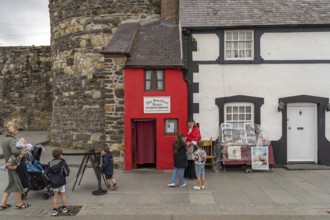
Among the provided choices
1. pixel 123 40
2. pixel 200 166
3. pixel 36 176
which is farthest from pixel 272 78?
pixel 36 176

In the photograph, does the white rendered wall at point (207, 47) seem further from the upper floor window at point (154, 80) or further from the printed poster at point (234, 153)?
the printed poster at point (234, 153)

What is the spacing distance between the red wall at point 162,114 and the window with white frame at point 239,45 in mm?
2102

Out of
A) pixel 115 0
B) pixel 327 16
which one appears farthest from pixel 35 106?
pixel 327 16

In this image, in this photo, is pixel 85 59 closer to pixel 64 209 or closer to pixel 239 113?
pixel 239 113

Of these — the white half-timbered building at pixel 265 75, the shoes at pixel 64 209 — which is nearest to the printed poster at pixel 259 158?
the white half-timbered building at pixel 265 75

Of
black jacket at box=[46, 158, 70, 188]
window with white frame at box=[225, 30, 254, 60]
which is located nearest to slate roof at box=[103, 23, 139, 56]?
window with white frame at box=[225, 30, 254, 60]

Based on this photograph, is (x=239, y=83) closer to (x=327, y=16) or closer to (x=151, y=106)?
(x=151, y=106)

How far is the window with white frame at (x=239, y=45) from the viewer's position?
10812 millimetres

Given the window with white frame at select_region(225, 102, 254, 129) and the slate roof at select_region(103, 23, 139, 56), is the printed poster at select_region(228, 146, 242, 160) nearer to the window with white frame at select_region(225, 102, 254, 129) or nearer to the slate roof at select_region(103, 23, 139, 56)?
the window with white frame at select_region(225, 102, 254, 129)

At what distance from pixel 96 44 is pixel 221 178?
8540mm

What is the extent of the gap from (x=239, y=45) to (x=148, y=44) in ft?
11.6

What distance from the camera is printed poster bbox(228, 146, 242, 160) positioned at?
10133mm

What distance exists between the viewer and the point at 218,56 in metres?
10.7

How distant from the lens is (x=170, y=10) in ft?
42.0
